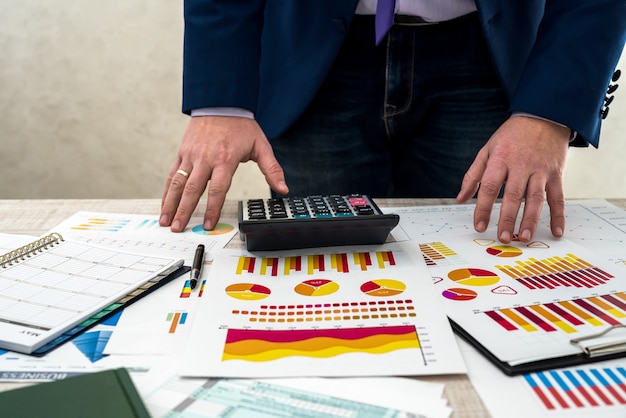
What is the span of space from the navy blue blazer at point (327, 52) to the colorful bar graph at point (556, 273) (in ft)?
0.68

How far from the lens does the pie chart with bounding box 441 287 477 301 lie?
19.9 inches

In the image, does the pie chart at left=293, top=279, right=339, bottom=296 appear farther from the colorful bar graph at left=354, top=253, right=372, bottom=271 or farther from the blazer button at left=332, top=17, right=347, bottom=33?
the blazer button at left=332, top=17, right=347, bottom=33

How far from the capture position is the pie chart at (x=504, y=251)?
2.03ft

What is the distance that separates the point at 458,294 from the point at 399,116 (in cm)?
45

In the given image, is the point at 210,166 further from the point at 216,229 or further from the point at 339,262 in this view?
the point at 339,262

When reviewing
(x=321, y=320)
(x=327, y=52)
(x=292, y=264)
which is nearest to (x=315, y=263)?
(x=292, y=264)

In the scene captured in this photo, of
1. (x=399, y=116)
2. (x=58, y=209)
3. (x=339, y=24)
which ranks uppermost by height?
(x=339, y=24)

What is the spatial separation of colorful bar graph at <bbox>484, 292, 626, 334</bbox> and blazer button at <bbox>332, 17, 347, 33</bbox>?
1.67 feet

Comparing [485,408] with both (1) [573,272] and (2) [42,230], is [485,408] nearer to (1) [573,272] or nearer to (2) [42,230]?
(1) [573,272]

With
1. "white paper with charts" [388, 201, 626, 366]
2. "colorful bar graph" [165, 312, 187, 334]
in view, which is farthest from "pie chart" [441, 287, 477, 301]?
"colorful bar graph" [165, 312, 187, 334]

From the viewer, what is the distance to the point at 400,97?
2.91ft

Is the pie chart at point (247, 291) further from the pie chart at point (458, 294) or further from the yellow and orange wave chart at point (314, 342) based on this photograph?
the pie chart at point (458, 294)

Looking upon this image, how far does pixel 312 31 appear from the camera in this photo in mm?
858

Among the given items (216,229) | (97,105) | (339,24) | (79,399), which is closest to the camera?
(79,399)
